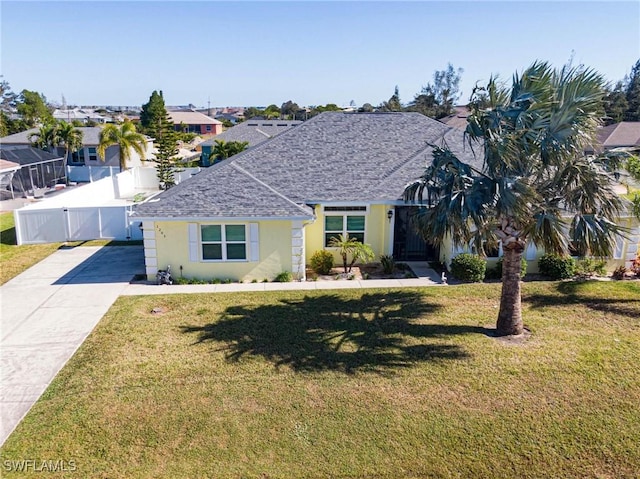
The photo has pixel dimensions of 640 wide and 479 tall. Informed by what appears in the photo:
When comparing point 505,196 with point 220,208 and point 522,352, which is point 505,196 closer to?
point 522,352

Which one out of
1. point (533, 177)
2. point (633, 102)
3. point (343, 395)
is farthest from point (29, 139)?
point (633, 102)

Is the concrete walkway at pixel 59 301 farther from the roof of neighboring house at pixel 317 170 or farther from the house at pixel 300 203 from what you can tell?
the roof of neighboring house at pixel 317 170

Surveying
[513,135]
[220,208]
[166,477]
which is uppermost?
[513,135]

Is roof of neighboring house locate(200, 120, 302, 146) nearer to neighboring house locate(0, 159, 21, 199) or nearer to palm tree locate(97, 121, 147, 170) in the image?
palm tree locate(97, 121, 147, 170)

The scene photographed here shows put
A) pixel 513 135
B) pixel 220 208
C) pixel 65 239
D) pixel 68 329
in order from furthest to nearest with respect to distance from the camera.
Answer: pixel 65 239 < pixel 220 208 < pixel 68 329 < pixel 513 135

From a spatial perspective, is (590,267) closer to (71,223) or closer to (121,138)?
(71,223)

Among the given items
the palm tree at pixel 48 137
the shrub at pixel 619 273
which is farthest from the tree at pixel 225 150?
the shrub at pixel 619 273

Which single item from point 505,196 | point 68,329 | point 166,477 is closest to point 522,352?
point 505,196
